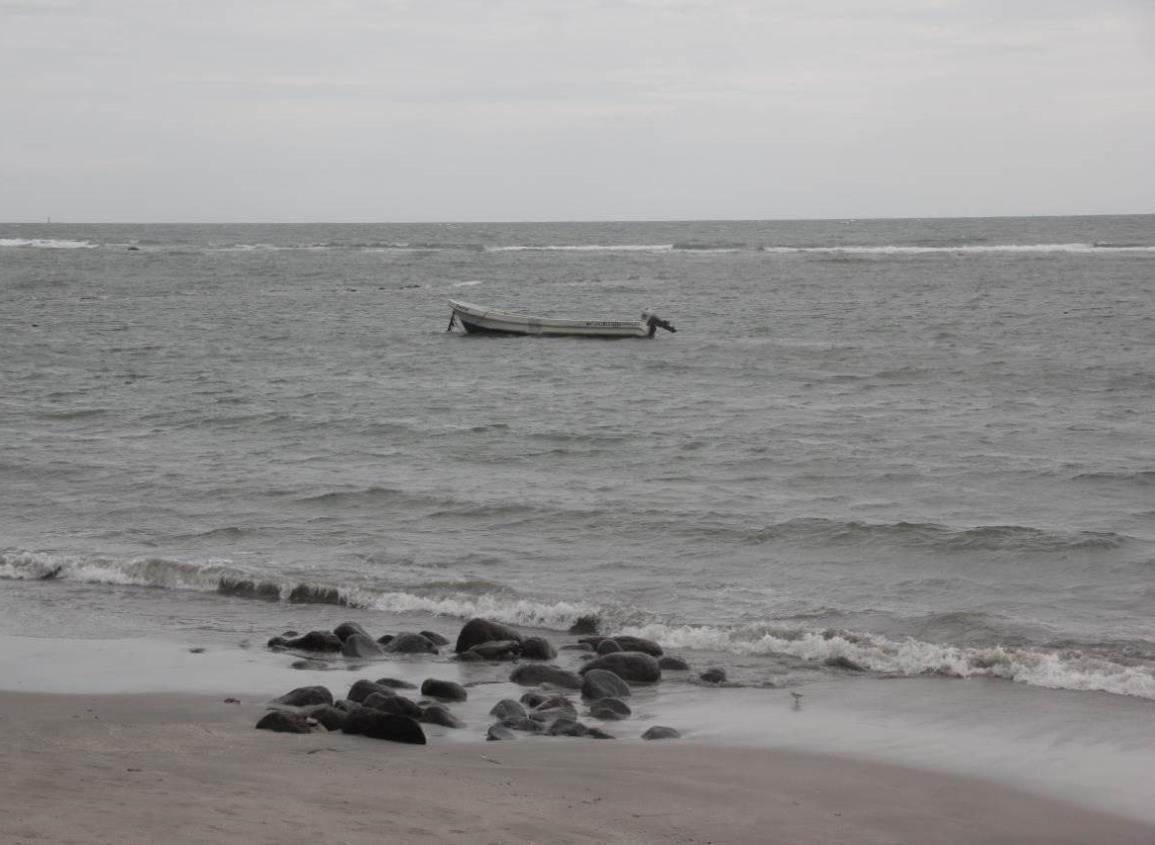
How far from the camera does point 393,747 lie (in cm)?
770

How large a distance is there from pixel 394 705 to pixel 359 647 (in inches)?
83.7

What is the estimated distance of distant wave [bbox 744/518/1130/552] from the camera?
13.7m

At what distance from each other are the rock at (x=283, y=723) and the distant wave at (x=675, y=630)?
390 cm

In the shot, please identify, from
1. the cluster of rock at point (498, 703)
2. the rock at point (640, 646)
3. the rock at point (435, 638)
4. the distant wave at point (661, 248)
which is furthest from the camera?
the distant wave at point (661, 248)

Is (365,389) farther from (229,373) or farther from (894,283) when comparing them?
(894,283)

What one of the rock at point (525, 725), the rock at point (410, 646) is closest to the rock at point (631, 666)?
the rock at point (525, 725)

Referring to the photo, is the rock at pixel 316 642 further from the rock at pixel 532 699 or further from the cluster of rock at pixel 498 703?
the rock at pixel 532 699

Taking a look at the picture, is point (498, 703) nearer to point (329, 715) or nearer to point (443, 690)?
point (443, 690)

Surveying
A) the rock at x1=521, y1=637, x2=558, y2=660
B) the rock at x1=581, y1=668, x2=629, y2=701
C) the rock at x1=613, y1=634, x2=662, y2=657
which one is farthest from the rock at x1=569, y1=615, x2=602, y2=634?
the rock at x1=581, y1=668, x2=629, y2=701

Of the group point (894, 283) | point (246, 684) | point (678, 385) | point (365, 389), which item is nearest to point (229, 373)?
point (365, 389)

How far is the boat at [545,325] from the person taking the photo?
37688 millimetres

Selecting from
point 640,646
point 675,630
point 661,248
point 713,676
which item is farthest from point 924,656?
point 661,248

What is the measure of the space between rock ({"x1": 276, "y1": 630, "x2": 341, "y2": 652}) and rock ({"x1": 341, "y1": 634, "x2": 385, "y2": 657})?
0.08 m

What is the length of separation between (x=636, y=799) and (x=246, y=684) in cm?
368
